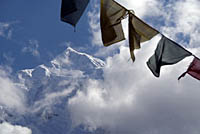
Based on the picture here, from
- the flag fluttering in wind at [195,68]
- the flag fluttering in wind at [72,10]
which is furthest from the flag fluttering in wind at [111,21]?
the flag fluttering in wind at [195,68]

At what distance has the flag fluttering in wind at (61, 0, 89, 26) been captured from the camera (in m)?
12.3

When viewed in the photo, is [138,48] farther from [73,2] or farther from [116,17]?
[73,2]

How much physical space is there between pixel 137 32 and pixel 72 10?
2.66 m

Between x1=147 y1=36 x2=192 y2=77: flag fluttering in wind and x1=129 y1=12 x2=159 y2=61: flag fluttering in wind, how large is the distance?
0.71 meters

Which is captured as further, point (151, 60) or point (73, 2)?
point (151, 60)

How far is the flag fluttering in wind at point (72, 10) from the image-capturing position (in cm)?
1234

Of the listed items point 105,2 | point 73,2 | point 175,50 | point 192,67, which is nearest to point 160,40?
point 175,50

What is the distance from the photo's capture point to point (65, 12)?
1245 cm

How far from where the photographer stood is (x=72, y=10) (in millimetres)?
12336

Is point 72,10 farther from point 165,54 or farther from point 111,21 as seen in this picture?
point 165,54

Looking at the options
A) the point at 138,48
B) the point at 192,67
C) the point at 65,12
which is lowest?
the point at 192,67

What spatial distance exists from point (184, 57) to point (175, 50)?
0.44 m

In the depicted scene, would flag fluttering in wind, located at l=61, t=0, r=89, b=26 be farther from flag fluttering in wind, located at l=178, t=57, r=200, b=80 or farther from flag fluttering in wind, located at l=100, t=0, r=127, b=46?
flag fluttering in wind, located at l=178, t=57, r=200, b=80

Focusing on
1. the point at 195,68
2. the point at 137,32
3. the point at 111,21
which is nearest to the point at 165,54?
the point at 195,68
